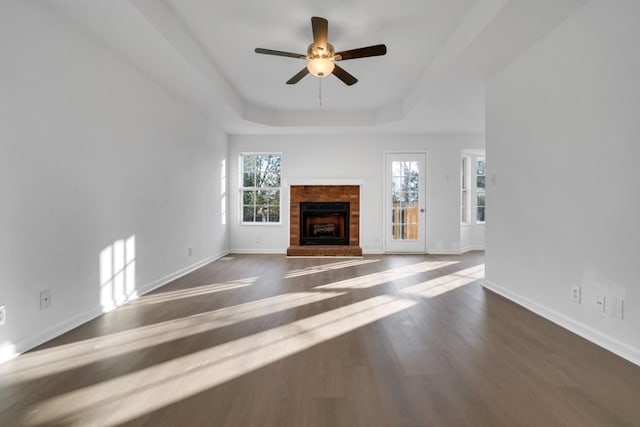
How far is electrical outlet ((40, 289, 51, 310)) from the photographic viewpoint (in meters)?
2.24

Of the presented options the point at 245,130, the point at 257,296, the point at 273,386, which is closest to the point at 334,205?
the point at 245,130

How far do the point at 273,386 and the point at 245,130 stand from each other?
5220 mm

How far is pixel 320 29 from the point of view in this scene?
2766mm

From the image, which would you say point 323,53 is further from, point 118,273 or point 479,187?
point 479,187

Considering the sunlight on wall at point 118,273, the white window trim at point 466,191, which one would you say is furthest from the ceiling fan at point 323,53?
the white window trim at point 466,191

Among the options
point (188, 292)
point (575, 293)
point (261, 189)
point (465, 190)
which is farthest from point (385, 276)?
point (465, 190)

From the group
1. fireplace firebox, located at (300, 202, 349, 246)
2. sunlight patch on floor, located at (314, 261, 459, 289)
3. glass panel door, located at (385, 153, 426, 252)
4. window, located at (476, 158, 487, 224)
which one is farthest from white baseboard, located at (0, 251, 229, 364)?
window, located at (476, 158, 487, 224)

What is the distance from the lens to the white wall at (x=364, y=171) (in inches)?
259

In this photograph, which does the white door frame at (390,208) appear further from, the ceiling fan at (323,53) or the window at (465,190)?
the ceiling fan at (323,53)

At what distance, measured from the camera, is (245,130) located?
20.2 feet

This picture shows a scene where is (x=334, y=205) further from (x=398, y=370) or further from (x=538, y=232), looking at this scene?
(x=398, y=370)

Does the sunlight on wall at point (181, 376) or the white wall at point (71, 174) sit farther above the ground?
A: the white wall at point (71, 174)

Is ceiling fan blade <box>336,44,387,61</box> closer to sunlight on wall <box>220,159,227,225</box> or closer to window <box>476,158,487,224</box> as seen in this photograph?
sunlight on wall <box>220,159,227,225</box>

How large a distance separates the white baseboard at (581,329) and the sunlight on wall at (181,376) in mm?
1421
